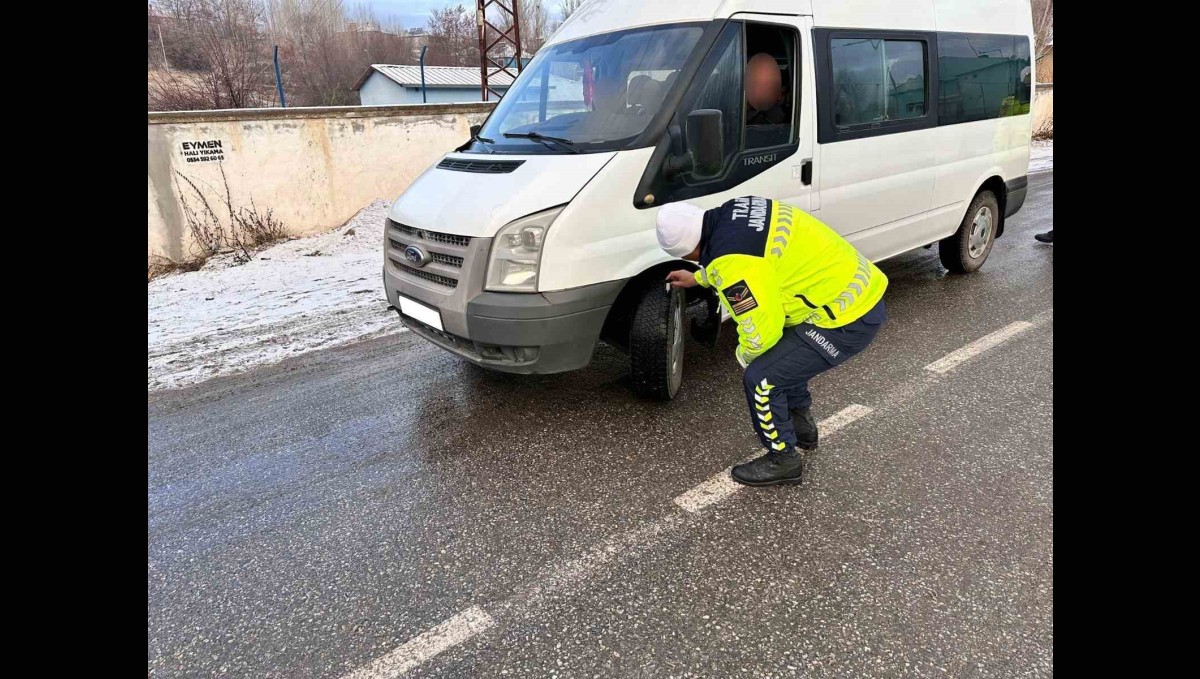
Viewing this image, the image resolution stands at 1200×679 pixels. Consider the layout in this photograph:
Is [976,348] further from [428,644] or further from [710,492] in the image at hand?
[428,644]

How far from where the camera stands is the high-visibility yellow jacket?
271 centimetres

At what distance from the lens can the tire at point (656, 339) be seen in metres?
3.56

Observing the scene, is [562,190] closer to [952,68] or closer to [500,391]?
[500,391]

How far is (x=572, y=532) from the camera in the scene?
9.11 ft

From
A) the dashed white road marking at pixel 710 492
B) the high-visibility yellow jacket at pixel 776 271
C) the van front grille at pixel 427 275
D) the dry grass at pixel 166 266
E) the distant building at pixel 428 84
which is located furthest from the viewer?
the distant building at pixel 428 84

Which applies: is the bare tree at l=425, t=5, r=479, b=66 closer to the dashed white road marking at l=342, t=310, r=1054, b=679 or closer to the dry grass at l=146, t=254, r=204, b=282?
the dry grass at l=146, t=254, r=204, b=282

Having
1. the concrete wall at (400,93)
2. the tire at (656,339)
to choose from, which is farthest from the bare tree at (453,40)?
the tire at (656,339)

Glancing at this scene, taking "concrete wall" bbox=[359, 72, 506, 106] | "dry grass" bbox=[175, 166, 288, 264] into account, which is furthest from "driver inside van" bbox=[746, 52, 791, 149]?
"concrete wall" bbox=[359, 72, 506, 106]

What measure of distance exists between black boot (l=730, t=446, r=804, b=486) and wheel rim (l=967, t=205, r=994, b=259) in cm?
418

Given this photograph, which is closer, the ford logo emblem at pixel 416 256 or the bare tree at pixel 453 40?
the ford logo emblem at pixel 416 256

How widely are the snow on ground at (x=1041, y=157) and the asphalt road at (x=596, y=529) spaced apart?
454 inches

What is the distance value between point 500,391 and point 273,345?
2.26 metres

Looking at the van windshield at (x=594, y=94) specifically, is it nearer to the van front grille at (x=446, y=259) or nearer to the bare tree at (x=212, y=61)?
the van front grille at (x=446, y=259)

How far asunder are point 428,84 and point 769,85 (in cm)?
3425
